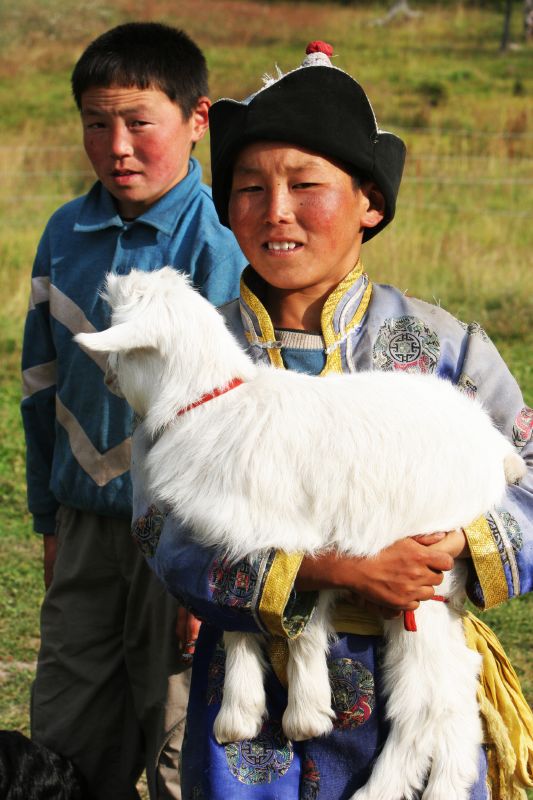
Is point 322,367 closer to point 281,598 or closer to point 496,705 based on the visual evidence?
point 281,598

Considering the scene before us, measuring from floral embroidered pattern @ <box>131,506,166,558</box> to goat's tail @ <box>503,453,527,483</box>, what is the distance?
68cm

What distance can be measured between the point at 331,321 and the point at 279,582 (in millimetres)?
582

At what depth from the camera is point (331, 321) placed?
2.24m

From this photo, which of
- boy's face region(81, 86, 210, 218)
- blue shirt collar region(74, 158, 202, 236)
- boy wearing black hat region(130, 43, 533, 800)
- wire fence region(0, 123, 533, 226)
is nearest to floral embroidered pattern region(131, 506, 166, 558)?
boy wearing black hat region(130, 43, 533, 800)

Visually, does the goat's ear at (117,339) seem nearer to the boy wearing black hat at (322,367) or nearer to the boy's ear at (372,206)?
the boy wearing black hat at (322,367)

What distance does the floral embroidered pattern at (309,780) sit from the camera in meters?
2.13

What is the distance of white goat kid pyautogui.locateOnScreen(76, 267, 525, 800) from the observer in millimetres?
1917

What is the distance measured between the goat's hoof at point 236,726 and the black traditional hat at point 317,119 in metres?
1.11

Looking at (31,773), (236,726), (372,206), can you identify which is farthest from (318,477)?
(31,773)

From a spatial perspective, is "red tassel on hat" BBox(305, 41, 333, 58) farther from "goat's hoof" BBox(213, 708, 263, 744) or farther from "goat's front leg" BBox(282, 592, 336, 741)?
"goat's hoof" BBox(213, 708, 263, 744)

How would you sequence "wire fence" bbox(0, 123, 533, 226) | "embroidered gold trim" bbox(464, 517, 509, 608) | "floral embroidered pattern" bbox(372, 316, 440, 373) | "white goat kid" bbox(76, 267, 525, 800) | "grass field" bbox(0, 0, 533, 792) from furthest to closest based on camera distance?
"wire fence" bbox(0, 123, 533, 226) → "grass field" bbox(0, 0, 533, 792) → "floral embroidered pattern" bbox(372, 316, 440, 373) → "embroidered gold trim" bbox(464, 517, 509, 608) → "white goat kid" bbox(76, 267, 525, 800)

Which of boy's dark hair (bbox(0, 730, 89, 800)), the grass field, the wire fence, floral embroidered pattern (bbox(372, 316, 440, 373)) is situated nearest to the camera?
floral embroidered pattern (bbox(372, 316, 440, 373))

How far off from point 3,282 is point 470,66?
19.9 meters

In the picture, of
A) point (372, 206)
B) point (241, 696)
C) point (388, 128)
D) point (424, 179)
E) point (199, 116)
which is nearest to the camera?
point (241, 696)
